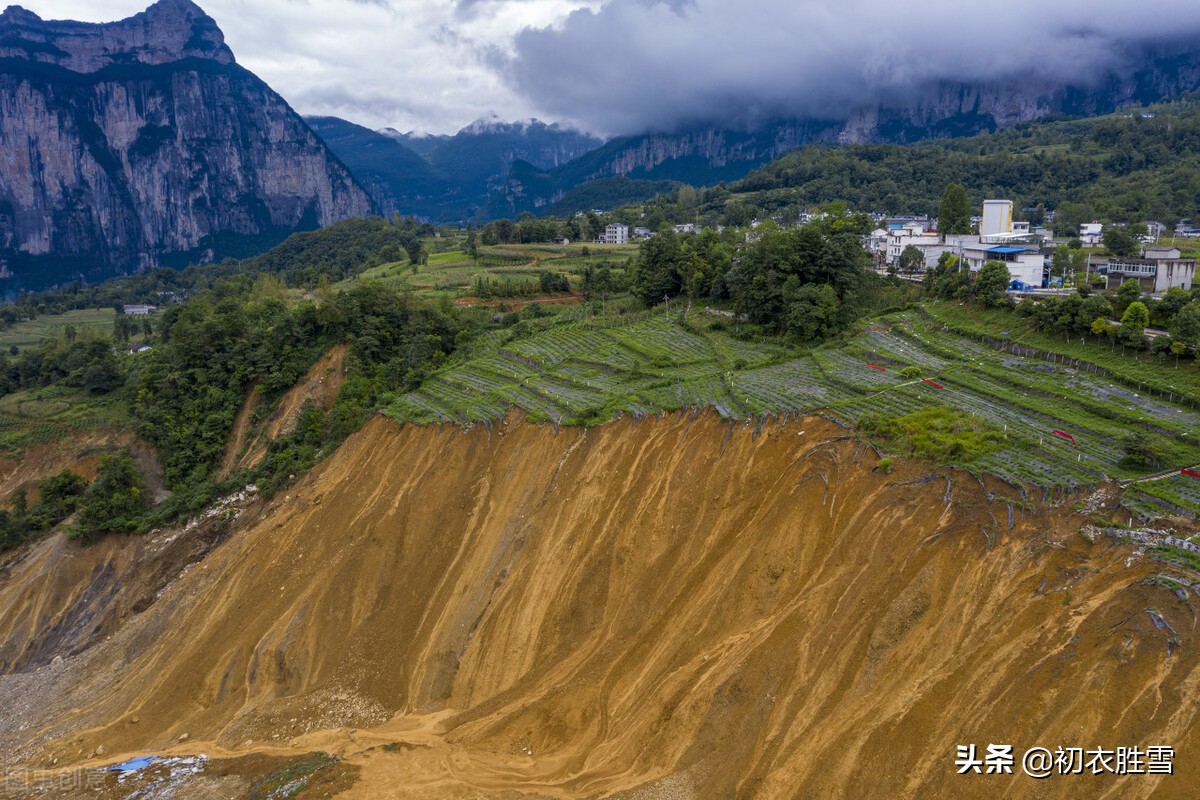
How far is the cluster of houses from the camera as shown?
29.7 m

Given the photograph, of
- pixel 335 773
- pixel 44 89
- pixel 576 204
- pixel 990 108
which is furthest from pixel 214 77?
pixel 335 773

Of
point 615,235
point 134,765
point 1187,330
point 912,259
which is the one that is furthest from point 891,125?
point 134,765

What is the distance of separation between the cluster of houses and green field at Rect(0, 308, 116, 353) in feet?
229

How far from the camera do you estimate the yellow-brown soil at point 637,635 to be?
14023 mm

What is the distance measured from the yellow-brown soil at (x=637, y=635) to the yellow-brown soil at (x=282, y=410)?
24.5ft

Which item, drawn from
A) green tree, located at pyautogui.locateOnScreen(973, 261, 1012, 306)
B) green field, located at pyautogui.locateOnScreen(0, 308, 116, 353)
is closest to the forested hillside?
green tree, located at pyautogui.locateOnScreen(973, 261, 1012, 306)

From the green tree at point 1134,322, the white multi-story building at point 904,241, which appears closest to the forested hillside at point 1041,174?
the white multi-story building at point 904,241

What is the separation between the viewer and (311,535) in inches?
1061

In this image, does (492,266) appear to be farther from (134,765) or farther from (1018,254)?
(134,765)

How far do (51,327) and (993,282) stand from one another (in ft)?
314

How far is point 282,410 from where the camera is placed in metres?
37.4

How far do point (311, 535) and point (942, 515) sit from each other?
870 inches

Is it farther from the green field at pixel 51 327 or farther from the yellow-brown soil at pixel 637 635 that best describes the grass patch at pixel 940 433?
the green field at pixel 51 327

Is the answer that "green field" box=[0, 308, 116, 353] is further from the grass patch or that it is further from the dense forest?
the grass patch
